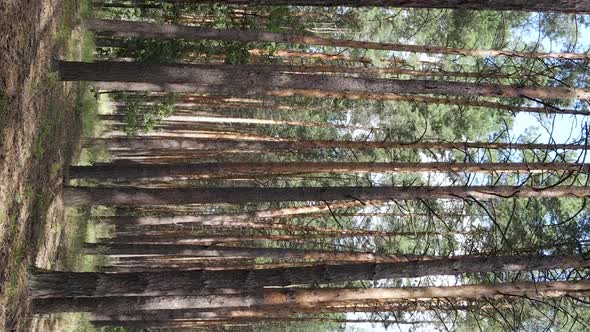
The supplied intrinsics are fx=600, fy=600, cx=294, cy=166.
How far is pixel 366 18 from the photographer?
21234mm

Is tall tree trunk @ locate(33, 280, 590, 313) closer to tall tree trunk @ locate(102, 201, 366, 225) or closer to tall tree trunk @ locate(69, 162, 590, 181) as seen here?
tall tree trunk @ locate(69, 162, 590, 181)

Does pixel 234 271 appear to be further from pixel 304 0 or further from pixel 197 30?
pixel 197 30

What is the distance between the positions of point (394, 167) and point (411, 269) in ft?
10.00

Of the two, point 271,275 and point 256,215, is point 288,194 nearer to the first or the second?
point 271,275

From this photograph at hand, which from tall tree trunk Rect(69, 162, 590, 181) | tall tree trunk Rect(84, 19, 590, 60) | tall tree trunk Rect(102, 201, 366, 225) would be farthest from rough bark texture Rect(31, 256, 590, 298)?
tall tree trunk Rect(102, 201, 366, 225)

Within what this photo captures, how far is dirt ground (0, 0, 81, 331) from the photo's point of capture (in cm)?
638

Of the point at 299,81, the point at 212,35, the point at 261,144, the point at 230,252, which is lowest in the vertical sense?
the point at 230,252

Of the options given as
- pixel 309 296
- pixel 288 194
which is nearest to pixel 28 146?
pixel 288 194

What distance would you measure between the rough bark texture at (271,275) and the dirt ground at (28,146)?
0.71 meters

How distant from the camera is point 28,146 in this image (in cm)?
727

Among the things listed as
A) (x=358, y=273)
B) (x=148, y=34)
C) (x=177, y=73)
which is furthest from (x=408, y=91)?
(x=148, y=34)

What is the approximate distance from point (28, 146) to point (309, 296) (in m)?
3.85

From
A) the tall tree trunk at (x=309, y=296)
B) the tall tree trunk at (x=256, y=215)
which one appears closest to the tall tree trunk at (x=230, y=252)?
the tall tree trunk at (x=256, y=215)

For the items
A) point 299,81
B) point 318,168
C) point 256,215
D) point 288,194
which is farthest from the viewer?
point 256,215
